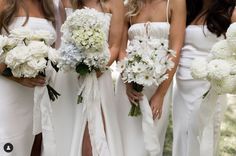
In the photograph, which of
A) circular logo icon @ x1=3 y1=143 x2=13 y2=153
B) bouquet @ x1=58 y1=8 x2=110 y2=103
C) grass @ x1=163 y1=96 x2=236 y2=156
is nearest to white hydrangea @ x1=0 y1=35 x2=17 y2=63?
bouquet @ x1=58 y1=8 x2=110 y2=103

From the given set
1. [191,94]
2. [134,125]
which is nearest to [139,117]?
[134,125]

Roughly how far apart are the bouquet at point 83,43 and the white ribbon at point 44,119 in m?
0.42

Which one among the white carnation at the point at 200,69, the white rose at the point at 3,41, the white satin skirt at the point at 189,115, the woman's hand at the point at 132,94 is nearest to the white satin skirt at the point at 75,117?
the woman's hand at the point at 132,94

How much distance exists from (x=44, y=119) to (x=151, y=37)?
4.05 ft

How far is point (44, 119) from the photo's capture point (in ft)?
14.0

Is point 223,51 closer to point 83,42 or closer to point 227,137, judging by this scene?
point 83,42

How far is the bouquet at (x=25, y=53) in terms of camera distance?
386 centimetres

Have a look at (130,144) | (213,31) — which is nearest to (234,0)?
(213,31)

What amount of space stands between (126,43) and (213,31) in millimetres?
845

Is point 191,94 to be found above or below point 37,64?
below

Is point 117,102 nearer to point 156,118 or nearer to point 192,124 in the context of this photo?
point 156,118

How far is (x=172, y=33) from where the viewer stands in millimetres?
4242

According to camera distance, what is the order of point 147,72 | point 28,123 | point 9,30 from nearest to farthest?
point 147,72
point 9,30
point 28,123

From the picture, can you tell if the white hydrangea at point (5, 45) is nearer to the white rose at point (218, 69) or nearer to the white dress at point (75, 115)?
the white dress at point (75, 115)
